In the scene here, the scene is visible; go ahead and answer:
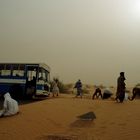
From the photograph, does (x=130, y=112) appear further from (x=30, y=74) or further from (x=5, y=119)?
(x=30, y=74)

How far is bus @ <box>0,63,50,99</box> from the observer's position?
29.2m

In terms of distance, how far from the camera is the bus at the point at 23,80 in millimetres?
29172

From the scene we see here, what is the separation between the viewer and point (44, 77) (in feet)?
99.5

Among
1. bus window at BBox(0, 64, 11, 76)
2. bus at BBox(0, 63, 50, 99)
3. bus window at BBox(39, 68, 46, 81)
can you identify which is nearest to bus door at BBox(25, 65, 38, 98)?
bus at BBox(0, 63, 50, 99)

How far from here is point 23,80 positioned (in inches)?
1154

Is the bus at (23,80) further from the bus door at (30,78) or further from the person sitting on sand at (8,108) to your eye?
the person sitting on sand at (8,108)

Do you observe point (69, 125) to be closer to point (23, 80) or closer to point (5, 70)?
point (23, 80)

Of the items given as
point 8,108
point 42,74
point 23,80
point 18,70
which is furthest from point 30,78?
point 8,108

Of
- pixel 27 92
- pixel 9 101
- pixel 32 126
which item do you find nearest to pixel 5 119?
pixel 9 101

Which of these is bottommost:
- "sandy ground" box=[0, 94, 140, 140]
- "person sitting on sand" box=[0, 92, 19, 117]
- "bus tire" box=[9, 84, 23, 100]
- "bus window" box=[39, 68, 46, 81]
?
"sandy ground" box=[0, 94, 140, 140]

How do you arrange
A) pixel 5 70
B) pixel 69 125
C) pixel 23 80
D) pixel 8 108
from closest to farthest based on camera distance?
pixel 69 125 → pixel 8 108 → pixel 23 80 → pixel 5 70

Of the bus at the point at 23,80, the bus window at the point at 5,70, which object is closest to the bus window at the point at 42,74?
the bus at the point at 23,80

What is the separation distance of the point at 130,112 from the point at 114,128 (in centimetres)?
387

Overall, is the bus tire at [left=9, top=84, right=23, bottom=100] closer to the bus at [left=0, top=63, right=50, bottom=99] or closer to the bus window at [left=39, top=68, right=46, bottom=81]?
the bus at [left=0, top=63, right=50, bottom=99]
